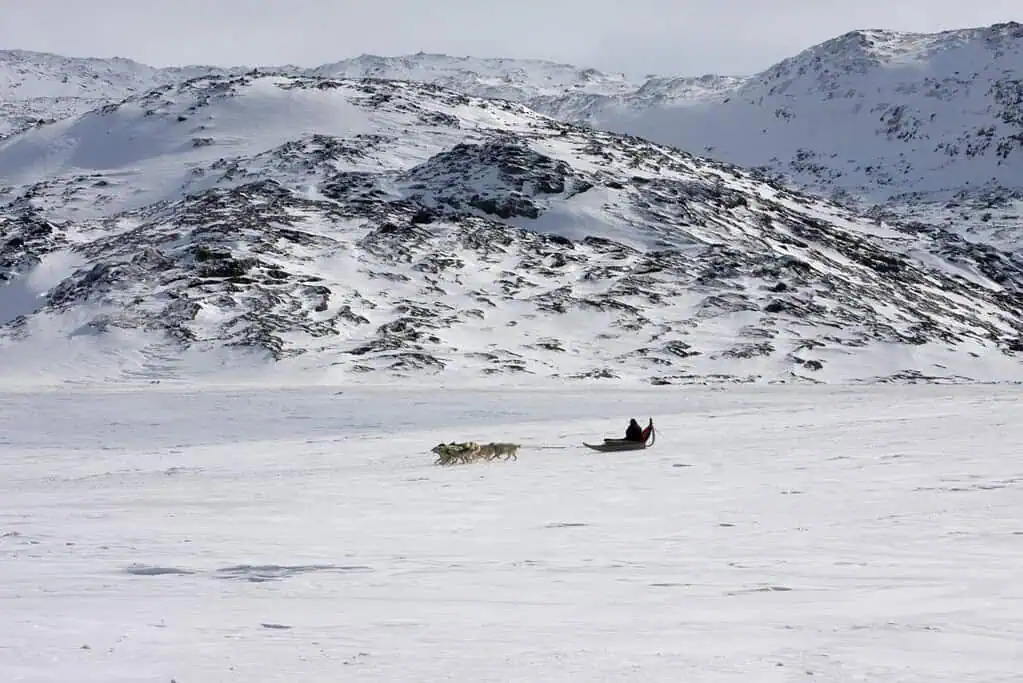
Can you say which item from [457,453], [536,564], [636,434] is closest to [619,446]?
[636,434]

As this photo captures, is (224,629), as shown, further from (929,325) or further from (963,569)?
(929,325)

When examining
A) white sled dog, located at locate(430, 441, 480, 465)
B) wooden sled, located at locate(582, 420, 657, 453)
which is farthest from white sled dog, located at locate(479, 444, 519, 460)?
wooden sled, located at locate(582, 420, 657, 453)

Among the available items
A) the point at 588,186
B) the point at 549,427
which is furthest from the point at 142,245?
the point at 549,427

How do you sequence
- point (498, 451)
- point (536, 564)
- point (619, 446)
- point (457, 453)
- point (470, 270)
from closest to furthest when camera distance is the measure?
1. point (536, 564)
2. point (457, 453)
3. point (498, 451)
4. point (619, 446)
5. point (470, 270)

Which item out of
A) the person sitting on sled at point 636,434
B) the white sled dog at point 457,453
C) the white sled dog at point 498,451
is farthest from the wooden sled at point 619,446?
the white sled dog at point 457,453

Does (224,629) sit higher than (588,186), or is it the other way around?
(588,186)

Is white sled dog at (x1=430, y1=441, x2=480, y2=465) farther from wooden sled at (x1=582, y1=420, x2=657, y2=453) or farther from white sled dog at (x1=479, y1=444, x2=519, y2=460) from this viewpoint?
wooden sled at (x1=582, y1=420, x2=657, y2=453)

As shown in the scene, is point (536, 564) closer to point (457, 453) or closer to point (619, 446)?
point (457, 453)
